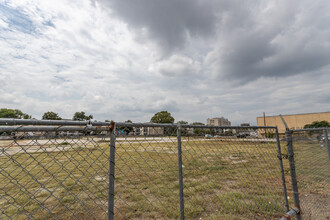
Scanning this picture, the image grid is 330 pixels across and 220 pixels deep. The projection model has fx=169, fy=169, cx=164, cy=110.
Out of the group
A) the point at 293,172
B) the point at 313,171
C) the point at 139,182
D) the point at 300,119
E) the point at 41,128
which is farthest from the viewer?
the point at 300,119

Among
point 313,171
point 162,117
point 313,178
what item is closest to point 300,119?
point 162,117

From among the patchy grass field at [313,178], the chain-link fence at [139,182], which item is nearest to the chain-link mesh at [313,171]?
the patchy grass field at [313,178]

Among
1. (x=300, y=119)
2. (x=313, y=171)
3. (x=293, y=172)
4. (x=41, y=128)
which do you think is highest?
(x=300, y=119)

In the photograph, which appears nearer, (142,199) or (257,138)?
(257,138)

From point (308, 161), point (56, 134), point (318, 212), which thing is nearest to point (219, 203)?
point (318, 212)

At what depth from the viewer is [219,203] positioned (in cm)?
374

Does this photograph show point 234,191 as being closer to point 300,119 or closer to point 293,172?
point 293,172

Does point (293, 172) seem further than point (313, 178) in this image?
No

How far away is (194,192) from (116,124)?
3.51 m

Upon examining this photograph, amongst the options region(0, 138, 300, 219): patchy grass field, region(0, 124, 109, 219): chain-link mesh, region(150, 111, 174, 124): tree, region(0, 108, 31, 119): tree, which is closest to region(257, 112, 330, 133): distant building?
region(150, 111, 174, 124): tree

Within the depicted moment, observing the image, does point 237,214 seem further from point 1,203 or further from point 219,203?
point 1,203

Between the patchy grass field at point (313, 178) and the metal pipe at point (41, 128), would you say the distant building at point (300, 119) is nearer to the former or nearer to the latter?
the patchy grass field at point (313, 178)

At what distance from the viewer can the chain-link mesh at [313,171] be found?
3385 millimetres

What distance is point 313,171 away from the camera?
504 centimetres
